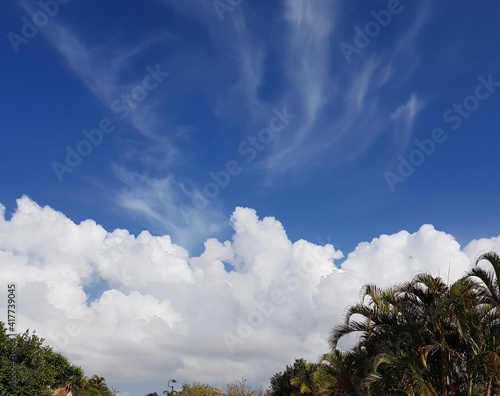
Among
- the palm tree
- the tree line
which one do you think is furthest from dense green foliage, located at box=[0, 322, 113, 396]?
the palm tree

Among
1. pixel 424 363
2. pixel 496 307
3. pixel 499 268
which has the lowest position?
pixel 424 363

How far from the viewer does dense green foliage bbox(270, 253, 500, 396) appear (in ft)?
45.9

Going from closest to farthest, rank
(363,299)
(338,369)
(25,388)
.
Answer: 1. (363,299)
2. (338,369)
3. (25,388)

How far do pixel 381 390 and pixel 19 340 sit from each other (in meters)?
25.9

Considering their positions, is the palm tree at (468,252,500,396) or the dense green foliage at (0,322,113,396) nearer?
the palm tree at (468,252,500,396)

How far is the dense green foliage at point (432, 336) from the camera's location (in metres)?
14.0

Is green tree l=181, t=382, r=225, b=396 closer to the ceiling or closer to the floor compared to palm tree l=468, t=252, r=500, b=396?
closer to the ceiling

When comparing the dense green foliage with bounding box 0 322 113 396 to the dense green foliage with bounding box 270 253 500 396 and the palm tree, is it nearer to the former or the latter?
the dense green foliage with bounding box 270 253 500 396

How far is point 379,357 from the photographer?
14031mm

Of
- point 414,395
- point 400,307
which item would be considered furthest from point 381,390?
point 400,307

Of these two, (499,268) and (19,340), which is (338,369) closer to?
(499,268)

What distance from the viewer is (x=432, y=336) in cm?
1529

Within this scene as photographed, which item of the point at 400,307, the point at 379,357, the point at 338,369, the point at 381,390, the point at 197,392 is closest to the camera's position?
the point at 379,357

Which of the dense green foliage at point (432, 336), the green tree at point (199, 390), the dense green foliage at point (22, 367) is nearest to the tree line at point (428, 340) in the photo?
the dense green foliage at point (432, 336)
